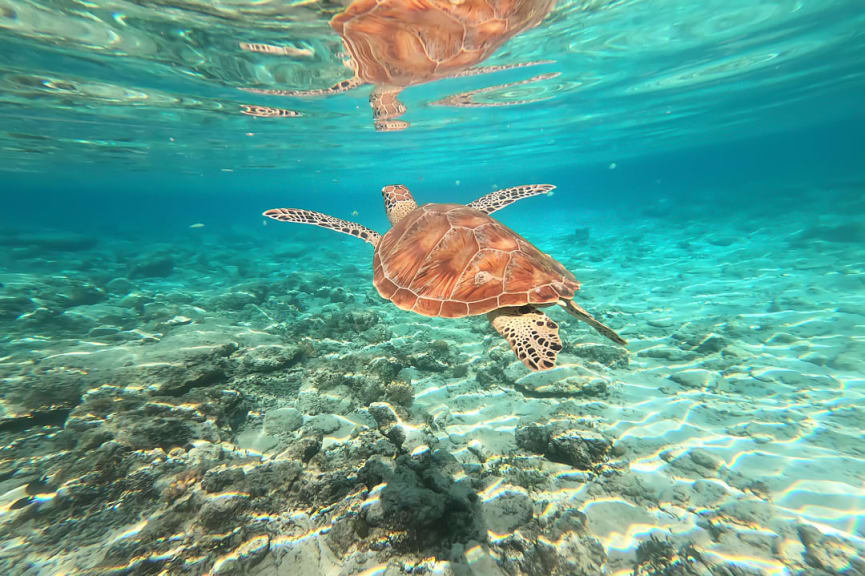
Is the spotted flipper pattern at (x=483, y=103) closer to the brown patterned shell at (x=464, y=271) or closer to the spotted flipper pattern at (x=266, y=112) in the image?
the spotted flipper pattern at (x=266, y=112)

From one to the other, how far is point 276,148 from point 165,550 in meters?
26.7

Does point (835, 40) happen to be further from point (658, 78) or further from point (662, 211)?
point (662, 211)

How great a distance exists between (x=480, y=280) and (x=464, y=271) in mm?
276

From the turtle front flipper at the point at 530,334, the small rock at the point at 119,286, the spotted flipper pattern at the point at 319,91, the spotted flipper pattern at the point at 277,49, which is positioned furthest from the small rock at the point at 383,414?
the small rock at the point at 119,286

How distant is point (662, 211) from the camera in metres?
33.2

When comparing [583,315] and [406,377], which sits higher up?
[583,315]

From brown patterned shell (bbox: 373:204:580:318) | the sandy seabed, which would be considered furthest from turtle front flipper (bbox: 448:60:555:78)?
brown patterned shell (bbox: 373:204:580:318)

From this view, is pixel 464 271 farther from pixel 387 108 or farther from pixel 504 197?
pixel 387 108

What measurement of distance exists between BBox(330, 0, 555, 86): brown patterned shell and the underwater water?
19.5 inches

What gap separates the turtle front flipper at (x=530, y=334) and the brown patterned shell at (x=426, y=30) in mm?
6280

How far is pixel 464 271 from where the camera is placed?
4.21m

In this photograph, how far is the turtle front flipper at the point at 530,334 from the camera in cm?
342

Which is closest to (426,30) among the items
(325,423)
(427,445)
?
(325,423)

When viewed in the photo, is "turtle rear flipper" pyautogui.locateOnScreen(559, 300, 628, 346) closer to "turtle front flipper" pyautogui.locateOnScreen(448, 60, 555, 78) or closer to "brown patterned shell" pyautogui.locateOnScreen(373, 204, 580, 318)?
"brown patterned shell" pyautogui.locateOnScreen(373, 204, 580, 318)
